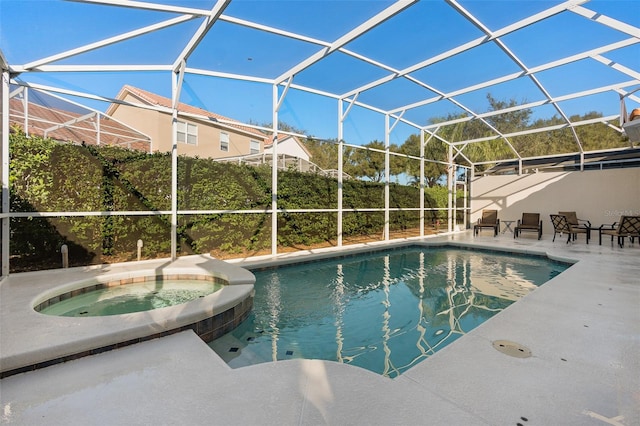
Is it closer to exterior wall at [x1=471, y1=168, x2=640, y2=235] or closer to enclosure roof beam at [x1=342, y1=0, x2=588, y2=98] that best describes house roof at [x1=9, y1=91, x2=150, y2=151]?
enclosure roof beam at [x1=342, y1=0, x2=588, y2=98]

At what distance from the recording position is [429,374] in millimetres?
2383

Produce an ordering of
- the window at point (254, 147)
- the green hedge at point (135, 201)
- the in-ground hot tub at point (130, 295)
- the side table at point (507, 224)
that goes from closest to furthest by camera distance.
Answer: the in-ground hot tub at point (130, 295) < the green hedge at point (135, 201) < the side table at point (507, 224) < the window at point (254, 147)

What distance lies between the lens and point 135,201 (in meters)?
6.49

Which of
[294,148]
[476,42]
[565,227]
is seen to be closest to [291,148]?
[294,148]

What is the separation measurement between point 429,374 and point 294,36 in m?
5.90

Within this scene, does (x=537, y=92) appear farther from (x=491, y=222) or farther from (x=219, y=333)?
(x=219, y=333)

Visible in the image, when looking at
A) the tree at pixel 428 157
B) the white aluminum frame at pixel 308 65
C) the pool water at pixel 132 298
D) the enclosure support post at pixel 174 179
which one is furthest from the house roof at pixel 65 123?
the tree at pixel 428 157

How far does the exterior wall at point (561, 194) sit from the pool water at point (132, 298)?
14.6 meters

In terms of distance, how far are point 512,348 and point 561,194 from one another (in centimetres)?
1376

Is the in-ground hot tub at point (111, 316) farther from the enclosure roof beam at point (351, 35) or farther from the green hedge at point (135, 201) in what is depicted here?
the enclosure roof beam at point (351, 35)

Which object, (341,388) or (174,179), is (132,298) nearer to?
(174,179)

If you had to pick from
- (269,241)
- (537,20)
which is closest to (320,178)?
(269,241)

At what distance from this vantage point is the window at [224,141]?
53.5 ft

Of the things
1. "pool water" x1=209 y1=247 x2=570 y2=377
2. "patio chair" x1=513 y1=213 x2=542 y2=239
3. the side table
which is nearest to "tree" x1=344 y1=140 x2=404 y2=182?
the side table
